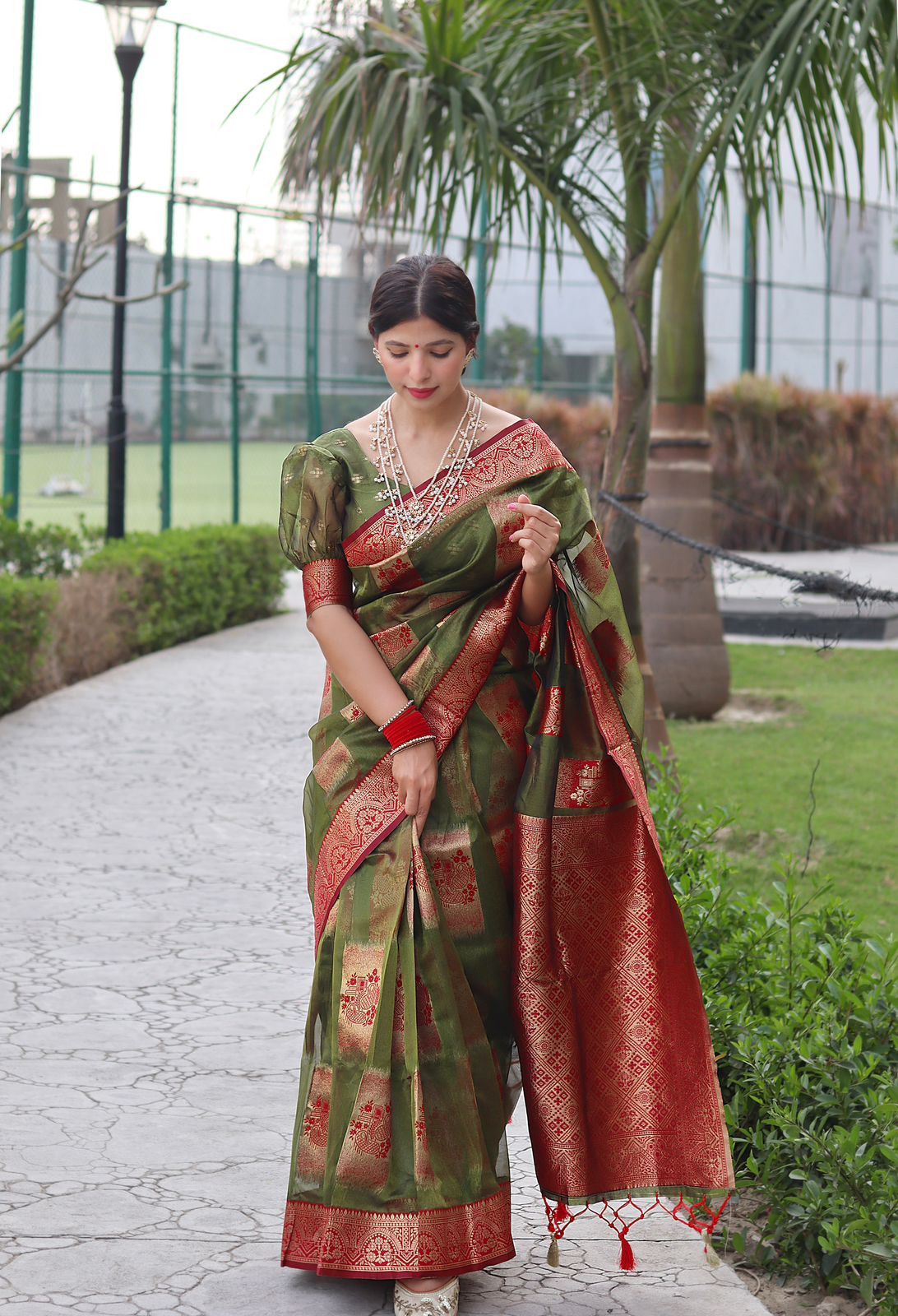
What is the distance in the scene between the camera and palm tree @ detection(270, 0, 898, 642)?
6.25 metres

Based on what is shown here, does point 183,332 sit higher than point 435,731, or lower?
higher

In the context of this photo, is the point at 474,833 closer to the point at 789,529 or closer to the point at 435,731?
the point at 435,731

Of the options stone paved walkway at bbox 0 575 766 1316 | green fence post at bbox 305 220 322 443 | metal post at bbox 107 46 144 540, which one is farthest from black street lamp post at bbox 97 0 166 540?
green fence post at bbox 305 220 322 443

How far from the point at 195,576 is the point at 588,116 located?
5.64m

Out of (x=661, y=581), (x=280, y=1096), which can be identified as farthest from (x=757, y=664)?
(x=280, y=1096)

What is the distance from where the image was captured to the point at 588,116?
690cm

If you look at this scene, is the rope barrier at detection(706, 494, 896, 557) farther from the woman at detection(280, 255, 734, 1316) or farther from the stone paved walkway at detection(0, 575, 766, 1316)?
the woman at detection(280, 255, 734, 1316)

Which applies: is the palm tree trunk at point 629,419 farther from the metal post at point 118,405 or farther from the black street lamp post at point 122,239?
the metal post at point 118,405

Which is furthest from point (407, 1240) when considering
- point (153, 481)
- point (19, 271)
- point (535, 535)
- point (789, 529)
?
point (153, 481)

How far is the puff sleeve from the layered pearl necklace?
8cm

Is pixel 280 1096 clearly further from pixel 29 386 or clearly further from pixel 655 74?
pixel 29 386

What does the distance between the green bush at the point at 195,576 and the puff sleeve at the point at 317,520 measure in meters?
7.76

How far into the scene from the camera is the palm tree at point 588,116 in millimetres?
6250

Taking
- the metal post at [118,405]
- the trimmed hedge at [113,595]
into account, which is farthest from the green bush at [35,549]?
the metal post at [118,405]
